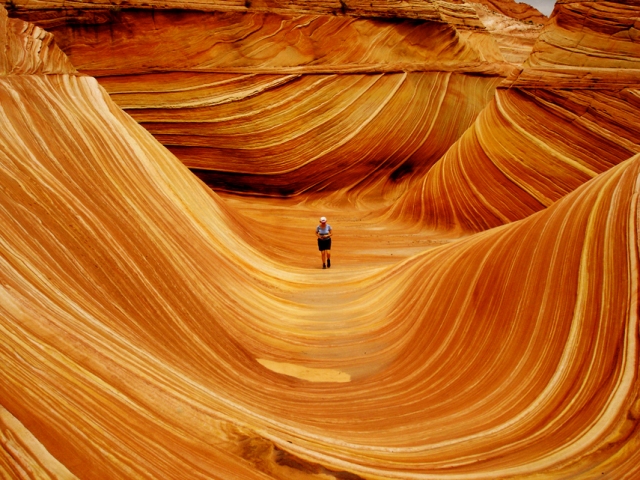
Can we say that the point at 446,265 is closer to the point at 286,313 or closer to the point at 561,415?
the point at 286,313

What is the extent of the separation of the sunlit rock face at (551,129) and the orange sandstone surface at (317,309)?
3 cm

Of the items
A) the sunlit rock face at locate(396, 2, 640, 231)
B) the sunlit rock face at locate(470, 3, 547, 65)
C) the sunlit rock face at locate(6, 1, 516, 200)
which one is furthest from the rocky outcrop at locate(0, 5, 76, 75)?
the sunlit rock face at locate(470, 3, 547, 65)

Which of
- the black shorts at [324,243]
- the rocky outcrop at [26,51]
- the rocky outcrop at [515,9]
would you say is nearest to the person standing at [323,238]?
the black shorts at [324,243]

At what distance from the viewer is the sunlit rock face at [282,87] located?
10.4 m

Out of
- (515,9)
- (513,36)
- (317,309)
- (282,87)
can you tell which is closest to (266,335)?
(317,309)

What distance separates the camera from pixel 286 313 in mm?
5375

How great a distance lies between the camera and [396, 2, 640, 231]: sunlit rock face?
784cm

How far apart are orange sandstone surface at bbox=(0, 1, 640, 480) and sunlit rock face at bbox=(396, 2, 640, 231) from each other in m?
0.03

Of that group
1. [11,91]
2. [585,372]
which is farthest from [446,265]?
[11,91]

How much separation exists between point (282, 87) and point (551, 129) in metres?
4.94

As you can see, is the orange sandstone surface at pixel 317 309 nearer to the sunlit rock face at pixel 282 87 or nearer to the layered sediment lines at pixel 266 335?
the layered sediment lines at pixel 266 335

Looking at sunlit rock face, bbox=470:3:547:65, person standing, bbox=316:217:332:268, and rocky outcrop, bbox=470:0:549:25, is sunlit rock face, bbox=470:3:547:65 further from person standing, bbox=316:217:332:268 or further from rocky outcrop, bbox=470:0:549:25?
person standing, bbox=316:217:332:268

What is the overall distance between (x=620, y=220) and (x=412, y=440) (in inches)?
76.2

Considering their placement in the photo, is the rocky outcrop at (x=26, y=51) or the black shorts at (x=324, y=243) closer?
the rocky outcrop at (x=26, y=51)
